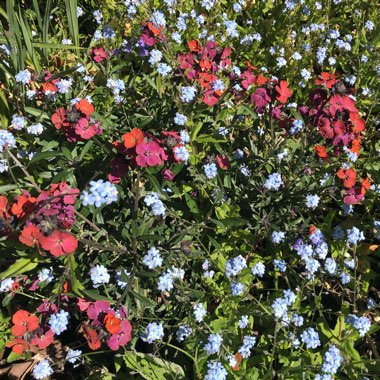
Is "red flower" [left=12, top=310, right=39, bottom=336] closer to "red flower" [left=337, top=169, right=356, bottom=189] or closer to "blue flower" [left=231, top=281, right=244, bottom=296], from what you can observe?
"blue flower" [left=231, top=281, right=244, bottom=296]

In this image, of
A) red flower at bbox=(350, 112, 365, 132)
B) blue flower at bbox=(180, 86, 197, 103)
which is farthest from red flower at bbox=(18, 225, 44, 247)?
red flower at bbox=(350, 112, 365, 132)

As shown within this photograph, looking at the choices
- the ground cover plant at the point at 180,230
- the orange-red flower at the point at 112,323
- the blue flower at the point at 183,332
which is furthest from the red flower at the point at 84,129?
the blue flower at the point at 183,332

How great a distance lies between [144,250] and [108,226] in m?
0.37

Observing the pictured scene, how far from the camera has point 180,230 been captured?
3090 mm

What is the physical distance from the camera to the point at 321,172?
3434 millimetres

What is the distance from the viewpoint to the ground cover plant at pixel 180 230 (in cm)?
262

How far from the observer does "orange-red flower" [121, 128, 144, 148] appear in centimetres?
242

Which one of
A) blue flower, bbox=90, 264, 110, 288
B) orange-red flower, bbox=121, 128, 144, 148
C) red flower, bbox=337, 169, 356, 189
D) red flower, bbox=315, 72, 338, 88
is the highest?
red flower, bbox=315, 72, 338, 88

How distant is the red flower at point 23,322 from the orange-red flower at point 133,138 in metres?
1.14

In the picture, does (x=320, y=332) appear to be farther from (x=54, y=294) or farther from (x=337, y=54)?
(x=337, y=54)

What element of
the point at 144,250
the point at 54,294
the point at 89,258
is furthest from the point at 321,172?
the point at 54,294

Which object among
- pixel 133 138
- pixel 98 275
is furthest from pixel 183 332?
pixel 133 138

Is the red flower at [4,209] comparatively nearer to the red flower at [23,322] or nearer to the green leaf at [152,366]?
the red flower at [23,322]

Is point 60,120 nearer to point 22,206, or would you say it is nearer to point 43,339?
point 22,206
